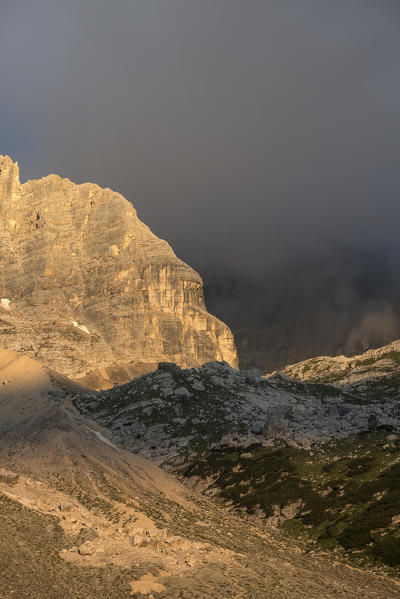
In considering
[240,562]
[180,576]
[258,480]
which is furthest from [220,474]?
[180,576]

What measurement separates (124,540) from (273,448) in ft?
166

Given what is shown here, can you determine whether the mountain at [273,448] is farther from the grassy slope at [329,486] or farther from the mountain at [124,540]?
the mountain at [124,540]

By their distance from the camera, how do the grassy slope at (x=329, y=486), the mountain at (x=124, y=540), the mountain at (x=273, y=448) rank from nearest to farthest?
the mountain at (x=124, y=540) < the grassy slope at (x=329, y=486) < the mountain at (x=273, y=448)

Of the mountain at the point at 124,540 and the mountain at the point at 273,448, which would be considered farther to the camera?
the mountain at the point at 273,448

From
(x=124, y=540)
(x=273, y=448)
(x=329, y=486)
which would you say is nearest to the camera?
(x=124, y=540)

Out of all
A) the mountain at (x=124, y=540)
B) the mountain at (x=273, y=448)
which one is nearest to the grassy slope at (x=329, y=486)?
the mountain at (x=273, y=448)

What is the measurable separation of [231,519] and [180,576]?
97.5 ft

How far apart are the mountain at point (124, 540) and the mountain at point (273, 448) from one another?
4.50 m

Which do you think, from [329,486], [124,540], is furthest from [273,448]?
[124,540]

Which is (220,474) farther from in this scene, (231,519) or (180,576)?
(180,576)

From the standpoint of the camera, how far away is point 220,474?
308 feet

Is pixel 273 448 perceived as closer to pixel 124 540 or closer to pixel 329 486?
pixel 329 486

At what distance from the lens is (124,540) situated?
53656mm

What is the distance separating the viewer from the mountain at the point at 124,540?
139 ft
